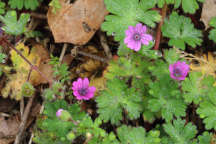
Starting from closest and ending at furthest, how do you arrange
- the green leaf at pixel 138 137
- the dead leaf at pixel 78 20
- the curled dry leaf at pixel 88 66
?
the green leaf at pixel 138 137, the dead leaf at pixel 78 20, the curled dry leaf at pixel 88 66

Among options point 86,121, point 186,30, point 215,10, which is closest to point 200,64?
point 186,30

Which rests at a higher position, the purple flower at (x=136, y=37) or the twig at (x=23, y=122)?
the purple flower at (x=136, y=37)

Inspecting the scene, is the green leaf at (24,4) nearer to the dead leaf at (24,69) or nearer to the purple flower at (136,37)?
the dead leaf at (24,69)

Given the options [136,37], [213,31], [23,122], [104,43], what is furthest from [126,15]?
[23,122]

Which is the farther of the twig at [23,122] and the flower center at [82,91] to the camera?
the twig at [23,122]

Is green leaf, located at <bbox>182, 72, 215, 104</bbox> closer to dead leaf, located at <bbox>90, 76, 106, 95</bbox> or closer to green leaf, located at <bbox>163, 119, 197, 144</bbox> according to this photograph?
green leaf, located at <bbox>163, 119, 197, 144</bbox>

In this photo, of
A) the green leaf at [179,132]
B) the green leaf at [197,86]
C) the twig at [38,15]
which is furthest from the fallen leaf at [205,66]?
the twig at [38,15]

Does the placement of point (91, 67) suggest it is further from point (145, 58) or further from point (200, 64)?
point (200, 64)

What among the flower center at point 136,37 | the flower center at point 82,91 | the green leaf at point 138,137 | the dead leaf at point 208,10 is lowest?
the green leaf at point 138,137
